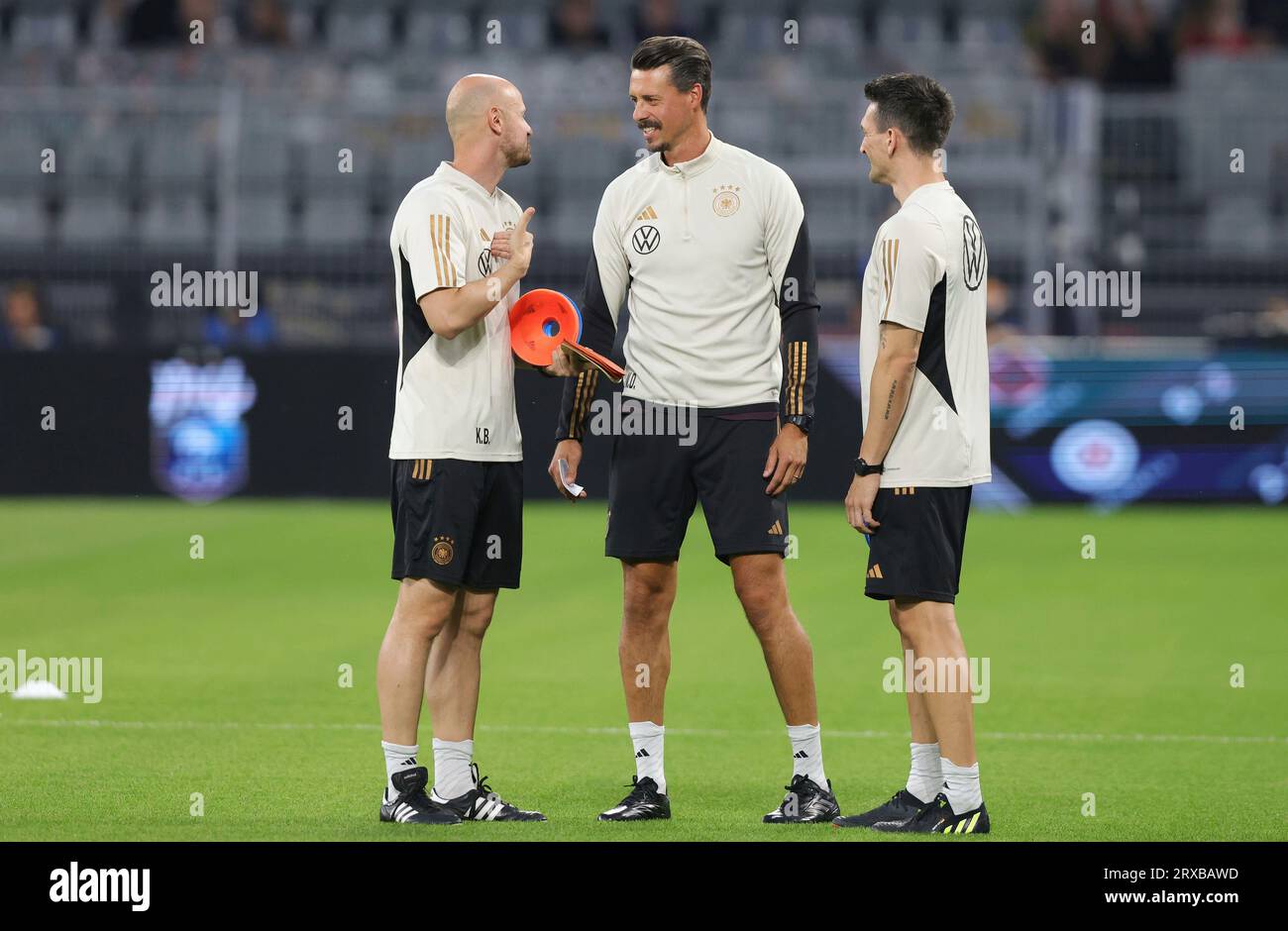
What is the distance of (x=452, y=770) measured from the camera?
19.5ft

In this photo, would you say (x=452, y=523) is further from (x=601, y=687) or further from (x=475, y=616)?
(x=601, y=687)

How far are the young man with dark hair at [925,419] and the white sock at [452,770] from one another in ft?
4.09

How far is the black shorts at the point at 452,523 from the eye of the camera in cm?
580

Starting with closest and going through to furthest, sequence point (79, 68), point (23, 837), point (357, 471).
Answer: point (23, 837)
point (357, 471)
point (79, 68)

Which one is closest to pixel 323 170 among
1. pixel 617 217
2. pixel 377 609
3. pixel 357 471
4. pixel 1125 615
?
pixel 357 471

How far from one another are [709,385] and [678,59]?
3.60 feet

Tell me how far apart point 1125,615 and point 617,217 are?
20.7 ft

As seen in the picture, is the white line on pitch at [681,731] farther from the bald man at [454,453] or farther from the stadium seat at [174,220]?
the stadium seat at [174,220]

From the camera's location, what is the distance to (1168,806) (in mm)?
6223

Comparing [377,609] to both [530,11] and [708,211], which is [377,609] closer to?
[708,211]

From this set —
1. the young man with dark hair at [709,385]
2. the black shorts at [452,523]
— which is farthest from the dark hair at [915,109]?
the black shorts at [452,523]

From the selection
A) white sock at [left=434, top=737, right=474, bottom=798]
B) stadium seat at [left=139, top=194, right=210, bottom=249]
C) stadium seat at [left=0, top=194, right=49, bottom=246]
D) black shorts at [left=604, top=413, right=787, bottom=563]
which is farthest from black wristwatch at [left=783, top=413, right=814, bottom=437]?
stadium seat at [left=0, top=194, right=49, bottom=246]

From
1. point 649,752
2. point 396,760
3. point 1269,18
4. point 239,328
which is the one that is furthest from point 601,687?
point 1269,18

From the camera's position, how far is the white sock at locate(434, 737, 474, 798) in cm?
594
